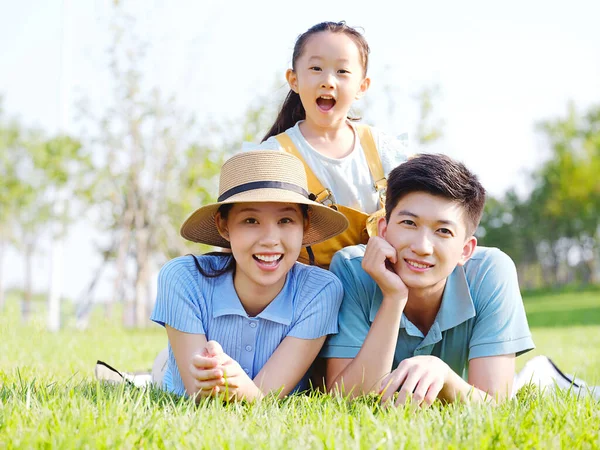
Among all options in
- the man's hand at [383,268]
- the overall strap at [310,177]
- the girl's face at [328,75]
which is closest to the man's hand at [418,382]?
the man's hand at [383,268]

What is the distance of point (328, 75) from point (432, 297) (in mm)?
1458

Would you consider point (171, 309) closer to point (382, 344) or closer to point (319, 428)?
point (382, 344)

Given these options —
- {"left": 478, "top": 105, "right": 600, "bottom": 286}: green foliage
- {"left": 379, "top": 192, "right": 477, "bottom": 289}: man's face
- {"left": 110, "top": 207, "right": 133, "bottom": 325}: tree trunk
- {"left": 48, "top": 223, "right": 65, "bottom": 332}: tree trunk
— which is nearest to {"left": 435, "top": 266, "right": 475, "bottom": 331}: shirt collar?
{"left": 379, "top": 192, "right": 477, "bottom": 289}: man's face

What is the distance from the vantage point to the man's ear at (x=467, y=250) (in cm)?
318

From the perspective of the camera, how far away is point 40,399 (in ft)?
8.52

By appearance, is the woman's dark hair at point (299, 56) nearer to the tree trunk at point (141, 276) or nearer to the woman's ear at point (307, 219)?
the woman's ear at point (307, 219)

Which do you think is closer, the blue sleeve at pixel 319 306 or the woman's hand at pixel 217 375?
the woman's hand at pixel 217 375

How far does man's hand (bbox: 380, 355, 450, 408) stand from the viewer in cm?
257

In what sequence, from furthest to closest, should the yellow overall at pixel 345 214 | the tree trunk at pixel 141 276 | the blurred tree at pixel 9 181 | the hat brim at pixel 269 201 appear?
the blurred tree at pixel 9 181, the tree trunk at pixel 141 276, the yellow overall at pixel 345 214, the hat brim at pixel 269 201

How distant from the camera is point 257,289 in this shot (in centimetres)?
325

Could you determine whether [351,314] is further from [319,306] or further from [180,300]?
[180,300]

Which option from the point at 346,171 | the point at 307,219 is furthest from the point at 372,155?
the point at 307,219

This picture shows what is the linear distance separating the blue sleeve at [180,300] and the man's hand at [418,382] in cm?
94

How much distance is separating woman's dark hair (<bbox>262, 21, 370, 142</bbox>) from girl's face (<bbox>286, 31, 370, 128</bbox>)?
45mm
